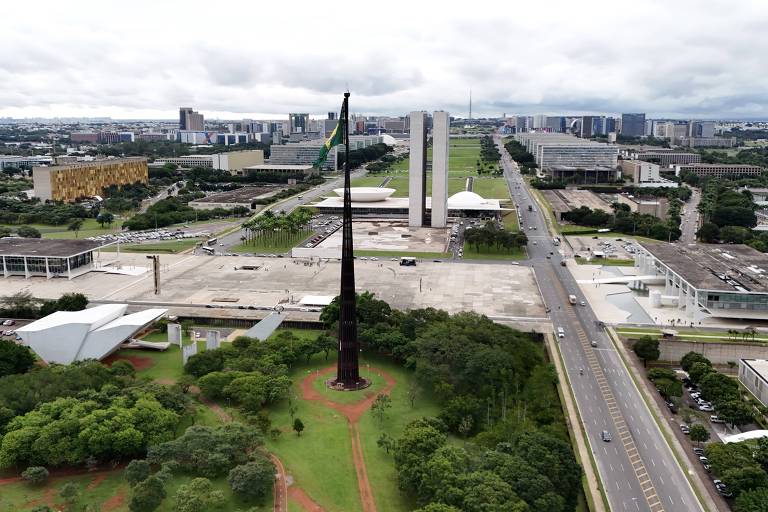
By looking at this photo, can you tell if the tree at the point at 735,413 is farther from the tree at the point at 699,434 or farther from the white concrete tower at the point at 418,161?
the white concrete tower at the point at 418,161

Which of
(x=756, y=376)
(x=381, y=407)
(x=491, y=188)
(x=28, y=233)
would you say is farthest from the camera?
(x=491, y=188)

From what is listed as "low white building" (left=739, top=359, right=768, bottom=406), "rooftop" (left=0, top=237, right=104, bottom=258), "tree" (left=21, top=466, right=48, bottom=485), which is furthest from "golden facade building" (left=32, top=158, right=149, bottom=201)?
"low white building" (left=739, top=359, right=768, bottom=406)

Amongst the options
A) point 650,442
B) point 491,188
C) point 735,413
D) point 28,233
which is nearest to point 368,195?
point 491,188

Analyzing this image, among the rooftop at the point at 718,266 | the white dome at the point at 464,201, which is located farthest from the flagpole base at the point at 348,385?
the white dome at the point at 464,201

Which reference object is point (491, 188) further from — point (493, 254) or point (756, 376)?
point (756, 376)

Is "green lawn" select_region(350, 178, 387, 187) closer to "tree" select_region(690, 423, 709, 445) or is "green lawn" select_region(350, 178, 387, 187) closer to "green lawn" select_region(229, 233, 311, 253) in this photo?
"green lawn" select_region(229, 233, 311, 253)

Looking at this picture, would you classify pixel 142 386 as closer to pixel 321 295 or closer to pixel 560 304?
pixel 321 295
